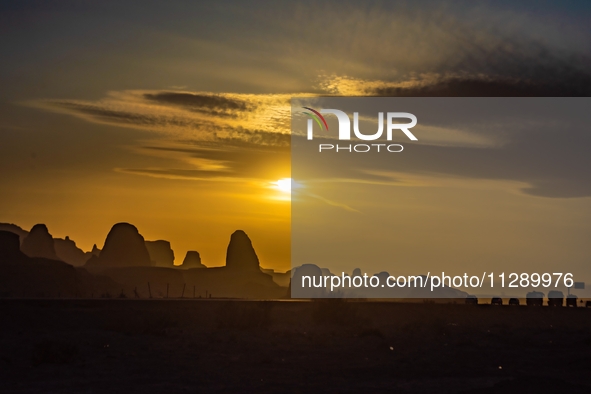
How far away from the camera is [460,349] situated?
32031 millimetres

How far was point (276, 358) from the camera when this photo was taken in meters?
27.9

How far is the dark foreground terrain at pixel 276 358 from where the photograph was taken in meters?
21.3

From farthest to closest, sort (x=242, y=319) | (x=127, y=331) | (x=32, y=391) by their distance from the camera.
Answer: (x=242, y=319) < (x=127, y=331) < (x=32, y=391)

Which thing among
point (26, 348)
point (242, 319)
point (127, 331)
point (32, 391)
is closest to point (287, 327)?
point (242, 319)

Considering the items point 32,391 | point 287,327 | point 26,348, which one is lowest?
point 32,391

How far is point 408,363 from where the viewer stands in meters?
26.7

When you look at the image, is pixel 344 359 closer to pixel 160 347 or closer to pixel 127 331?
pixel 160 347

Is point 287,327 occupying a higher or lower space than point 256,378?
higher

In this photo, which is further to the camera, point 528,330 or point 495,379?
point 528,330

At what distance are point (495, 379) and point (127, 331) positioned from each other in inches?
776

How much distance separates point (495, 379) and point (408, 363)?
4.42 meters

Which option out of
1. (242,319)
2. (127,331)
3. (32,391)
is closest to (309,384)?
(32,391)

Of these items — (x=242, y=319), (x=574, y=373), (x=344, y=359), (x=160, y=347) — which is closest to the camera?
(x=574, y=373)

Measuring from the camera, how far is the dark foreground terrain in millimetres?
21266
